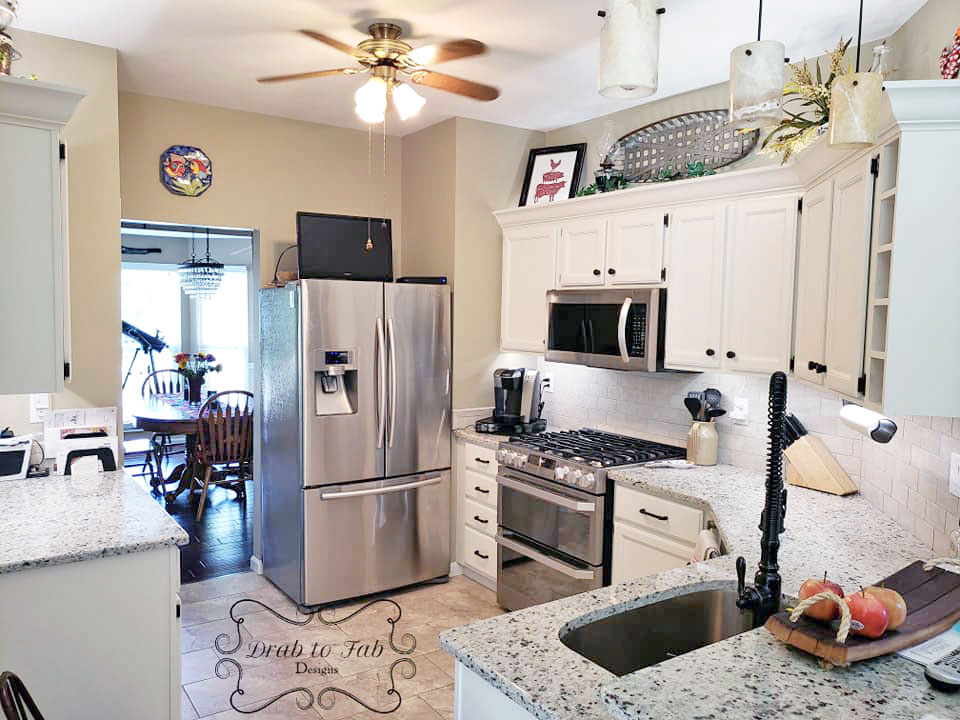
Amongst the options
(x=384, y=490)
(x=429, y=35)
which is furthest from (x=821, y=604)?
(x=384, y=490)

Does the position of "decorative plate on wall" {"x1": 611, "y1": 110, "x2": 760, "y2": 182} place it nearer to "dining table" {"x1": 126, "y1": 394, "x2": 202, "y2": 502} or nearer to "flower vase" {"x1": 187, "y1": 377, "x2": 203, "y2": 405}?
"dining table" {"x1": 126, "y1": 394, "x2": 202, "y2": 502}

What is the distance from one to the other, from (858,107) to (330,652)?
3093mm

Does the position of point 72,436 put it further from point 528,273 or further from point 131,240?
point 131,240

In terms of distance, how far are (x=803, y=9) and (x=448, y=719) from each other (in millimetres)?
3019

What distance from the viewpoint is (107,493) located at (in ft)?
8.65

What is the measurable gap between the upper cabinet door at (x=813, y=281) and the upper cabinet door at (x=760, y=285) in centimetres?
9

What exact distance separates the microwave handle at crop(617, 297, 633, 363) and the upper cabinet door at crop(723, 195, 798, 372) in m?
0.48

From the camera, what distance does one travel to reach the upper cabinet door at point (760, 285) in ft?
9.55

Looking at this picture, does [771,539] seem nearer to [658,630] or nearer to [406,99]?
[658,630]

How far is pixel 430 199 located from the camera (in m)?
4.43

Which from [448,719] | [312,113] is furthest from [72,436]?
[312,113]

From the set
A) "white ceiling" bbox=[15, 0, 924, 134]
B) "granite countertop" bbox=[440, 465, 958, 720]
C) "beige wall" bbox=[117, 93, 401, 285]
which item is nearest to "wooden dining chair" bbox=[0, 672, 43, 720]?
"granite countertop" bbox=[440, 465, 958, 720]

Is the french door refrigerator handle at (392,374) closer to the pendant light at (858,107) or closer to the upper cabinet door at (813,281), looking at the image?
the upper cabinet door at (813,281)

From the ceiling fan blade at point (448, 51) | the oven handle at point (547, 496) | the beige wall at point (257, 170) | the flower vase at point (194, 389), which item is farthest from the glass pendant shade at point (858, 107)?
the flower vase at point (194, 389)
